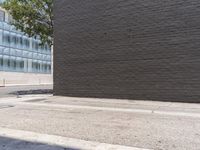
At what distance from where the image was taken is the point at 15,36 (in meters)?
43.1

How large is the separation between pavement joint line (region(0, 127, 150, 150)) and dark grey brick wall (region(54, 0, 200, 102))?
32.0ft

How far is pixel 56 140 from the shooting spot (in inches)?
273

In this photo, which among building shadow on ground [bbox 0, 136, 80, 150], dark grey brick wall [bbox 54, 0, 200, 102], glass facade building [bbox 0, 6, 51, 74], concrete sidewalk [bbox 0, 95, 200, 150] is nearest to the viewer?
building shadow on ground [bbox 0, 136, 80, 150]

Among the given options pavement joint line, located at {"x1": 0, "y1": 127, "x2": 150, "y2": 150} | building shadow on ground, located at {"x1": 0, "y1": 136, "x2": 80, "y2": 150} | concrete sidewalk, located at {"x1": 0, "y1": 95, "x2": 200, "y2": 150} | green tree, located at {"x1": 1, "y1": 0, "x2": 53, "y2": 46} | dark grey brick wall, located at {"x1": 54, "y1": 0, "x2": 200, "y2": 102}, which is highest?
green tree, located at {"x1": 1, "y1": 0, "x2": 53, "y2": 46}

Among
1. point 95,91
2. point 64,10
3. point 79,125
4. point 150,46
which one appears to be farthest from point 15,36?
point 79,125

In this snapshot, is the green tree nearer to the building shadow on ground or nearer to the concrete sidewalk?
the concrete sidewalk

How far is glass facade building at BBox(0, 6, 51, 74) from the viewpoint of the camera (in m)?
40.2

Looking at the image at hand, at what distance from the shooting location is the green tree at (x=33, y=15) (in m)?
23.3

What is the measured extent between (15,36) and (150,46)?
32.9 metres

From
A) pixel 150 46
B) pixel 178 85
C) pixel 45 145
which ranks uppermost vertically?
pixel 150 46

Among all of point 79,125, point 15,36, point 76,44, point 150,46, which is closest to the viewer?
point 79,125

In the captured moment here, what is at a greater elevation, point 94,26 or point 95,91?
point 94,26

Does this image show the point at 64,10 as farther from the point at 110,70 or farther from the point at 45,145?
the point at 45,145

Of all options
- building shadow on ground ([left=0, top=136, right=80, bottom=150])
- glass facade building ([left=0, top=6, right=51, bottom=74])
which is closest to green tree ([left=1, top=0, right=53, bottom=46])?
glass facade building ([left=0, top=6, right=51, bottom=74])
